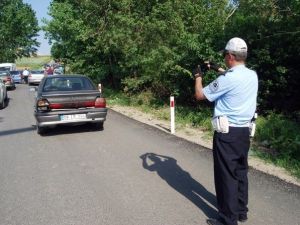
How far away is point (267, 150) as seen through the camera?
26.7ft

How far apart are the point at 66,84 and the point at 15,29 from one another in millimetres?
71764

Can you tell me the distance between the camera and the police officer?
423cm

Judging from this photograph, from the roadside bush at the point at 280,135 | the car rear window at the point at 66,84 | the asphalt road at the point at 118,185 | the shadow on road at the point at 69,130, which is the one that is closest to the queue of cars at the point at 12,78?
the shadow on road at the point at 69,130

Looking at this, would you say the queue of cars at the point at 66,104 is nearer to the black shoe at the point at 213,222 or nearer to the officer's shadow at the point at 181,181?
the officer's shadow at the point at 181,181

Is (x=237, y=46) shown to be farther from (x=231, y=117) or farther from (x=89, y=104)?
(x=89, y=104)

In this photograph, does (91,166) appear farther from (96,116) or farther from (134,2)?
(134,2)

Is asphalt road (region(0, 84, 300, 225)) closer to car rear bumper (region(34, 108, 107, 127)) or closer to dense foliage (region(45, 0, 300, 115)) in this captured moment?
car rear bumper (region(34, 108, 107, 127))

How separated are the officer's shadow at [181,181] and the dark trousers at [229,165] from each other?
0.50m

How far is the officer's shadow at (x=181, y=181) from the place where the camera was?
5230 millimetres

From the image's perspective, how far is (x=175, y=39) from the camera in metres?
15.4

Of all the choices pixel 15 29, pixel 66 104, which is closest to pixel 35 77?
pixel 66 104

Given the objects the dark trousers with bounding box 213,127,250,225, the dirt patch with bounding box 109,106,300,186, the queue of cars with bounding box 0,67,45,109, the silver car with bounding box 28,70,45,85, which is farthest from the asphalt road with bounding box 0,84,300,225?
the silver car with bounding box 28,70,45,85

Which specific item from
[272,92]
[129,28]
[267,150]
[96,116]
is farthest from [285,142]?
[129,28]

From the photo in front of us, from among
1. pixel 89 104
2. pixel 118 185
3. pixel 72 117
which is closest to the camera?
pixel 118 185
